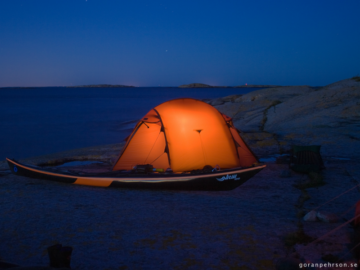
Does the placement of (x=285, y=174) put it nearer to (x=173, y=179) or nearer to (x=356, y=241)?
(x=173, y=179)

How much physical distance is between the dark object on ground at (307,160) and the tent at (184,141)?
50.0 inches

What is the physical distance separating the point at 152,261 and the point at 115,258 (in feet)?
1.76

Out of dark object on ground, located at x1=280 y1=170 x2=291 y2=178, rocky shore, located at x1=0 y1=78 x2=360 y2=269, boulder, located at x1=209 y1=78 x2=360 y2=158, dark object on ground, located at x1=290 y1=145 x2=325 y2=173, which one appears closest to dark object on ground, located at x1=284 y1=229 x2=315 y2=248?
rocky shore, located at x1=0 y1=78 x2=360 y2=269

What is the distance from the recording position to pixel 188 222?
574 cm

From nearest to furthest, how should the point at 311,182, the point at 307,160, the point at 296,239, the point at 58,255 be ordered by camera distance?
the point at 58,255 < the point at 296,239 < the point at 311,182 < the point at 307,160

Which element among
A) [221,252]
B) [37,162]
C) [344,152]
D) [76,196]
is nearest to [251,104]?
[344,152]

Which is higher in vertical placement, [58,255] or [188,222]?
[58,255]

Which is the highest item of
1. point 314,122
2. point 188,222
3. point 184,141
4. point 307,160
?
point 184,141

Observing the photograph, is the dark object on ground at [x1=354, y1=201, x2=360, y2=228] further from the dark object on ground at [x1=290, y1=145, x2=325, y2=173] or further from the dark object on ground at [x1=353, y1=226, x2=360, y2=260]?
the dark object on ground at [x1=290, y1=145, x2=325, y2=173]

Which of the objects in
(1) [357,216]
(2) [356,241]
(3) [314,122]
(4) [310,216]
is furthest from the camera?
(3) [314,122]

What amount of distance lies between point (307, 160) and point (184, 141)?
11.8ft

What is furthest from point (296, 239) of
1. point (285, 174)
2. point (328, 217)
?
point (285, 174)

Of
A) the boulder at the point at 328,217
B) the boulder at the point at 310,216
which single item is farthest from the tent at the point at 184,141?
the boulder at the point at 328,217

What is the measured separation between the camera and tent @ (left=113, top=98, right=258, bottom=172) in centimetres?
898
